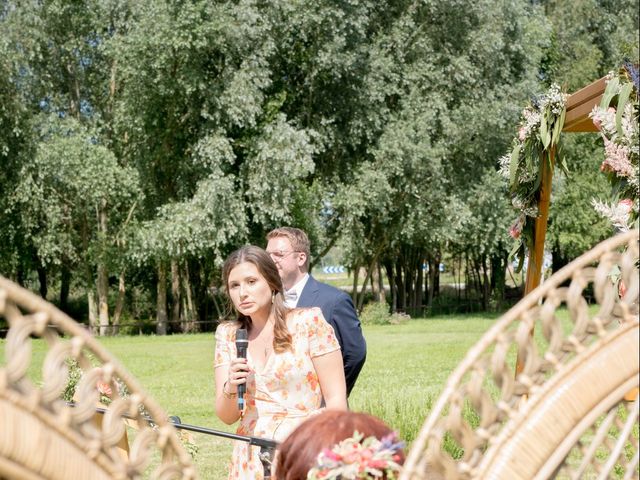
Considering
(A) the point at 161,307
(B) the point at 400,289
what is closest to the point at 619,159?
(A) the point at 161,307

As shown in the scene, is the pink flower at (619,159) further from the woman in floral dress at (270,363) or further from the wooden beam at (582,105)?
the wooden beam at (582,105)

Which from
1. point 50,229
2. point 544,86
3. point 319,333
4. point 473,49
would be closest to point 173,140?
point 50,229

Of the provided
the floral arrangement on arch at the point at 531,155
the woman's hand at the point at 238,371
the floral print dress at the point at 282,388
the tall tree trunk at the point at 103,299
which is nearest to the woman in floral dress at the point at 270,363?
the floral print dress at the point at 282,388

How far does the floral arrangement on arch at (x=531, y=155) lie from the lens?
6691 mm

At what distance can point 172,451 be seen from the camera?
1579mm

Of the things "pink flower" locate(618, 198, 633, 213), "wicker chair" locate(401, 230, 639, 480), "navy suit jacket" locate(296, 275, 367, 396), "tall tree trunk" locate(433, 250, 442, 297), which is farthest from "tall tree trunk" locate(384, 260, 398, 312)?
"wicker chair" locate(401, 230, 639, 480)

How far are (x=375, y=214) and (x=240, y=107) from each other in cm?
607

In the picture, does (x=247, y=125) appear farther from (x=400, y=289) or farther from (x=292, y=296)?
(x=292, y=296)

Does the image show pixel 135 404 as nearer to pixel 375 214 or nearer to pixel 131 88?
pixel 131 88

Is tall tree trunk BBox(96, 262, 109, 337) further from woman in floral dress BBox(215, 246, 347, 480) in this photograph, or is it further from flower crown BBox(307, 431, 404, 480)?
flower crown BBox(307, 431, 404, 480)

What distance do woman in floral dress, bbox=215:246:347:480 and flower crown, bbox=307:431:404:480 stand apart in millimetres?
1694

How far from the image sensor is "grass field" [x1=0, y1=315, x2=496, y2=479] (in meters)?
8.21

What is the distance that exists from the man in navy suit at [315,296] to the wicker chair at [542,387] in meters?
2.98

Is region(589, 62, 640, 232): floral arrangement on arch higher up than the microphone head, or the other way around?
region(589, 62, 640, 232): floral arrangement on arch
